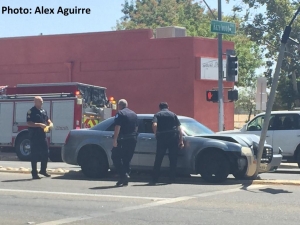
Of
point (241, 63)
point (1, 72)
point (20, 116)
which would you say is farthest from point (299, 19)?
point (20, 116)

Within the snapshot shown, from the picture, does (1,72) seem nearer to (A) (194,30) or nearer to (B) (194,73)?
(B) (194,73)

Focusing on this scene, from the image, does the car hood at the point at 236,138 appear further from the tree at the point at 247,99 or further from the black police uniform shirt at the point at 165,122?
the tree at the point at 247,99

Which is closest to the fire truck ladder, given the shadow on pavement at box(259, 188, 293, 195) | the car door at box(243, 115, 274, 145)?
the car door at box(243, 115, 274, 145)

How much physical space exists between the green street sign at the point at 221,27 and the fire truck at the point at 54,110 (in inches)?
198

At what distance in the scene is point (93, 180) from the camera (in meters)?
14.3

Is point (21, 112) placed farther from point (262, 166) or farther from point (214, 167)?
point (262, 166)

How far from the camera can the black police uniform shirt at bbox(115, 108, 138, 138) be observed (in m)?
13.2

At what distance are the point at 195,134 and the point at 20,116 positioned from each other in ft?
35.6

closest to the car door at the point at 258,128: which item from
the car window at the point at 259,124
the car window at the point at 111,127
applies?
the car window at the point at 259,124

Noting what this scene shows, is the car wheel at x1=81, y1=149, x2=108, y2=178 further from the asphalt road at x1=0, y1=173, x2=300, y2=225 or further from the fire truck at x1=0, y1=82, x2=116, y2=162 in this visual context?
the fire truck at x1=0, y1=82, x2=116, y2=162

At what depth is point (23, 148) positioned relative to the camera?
23.2 meters

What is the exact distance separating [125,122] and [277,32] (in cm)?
2926

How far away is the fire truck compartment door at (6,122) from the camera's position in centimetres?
2364

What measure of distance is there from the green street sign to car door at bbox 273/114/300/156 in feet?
14.3
